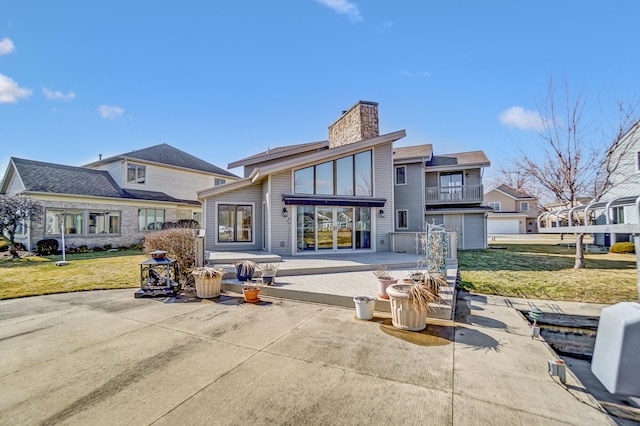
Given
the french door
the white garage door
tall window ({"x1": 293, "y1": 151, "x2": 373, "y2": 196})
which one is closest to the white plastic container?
the french door

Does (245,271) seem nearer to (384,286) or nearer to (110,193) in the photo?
(384,286)

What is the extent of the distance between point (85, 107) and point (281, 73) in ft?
40.9

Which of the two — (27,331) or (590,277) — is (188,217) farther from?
(590,277)

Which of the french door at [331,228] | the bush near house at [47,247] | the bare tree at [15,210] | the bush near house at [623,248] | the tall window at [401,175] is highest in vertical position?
the tall window at [401,175]

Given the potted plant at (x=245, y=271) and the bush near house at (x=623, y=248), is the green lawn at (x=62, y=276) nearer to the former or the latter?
the potted plant at (x=245, y=271)

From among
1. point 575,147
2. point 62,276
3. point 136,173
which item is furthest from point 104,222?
point 575,147

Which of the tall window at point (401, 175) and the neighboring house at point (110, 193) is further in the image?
the tall window at point (401, 175)

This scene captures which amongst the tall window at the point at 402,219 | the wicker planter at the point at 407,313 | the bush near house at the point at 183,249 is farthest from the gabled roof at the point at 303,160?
the wicker planter at the point at 407,313

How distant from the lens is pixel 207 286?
720 cm

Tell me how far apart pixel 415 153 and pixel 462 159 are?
11.9 feet

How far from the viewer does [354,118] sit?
1458 centimetres

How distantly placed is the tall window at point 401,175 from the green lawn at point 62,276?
1545 cm

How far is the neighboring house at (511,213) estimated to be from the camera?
37.3 m

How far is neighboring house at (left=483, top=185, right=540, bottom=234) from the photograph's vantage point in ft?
123
